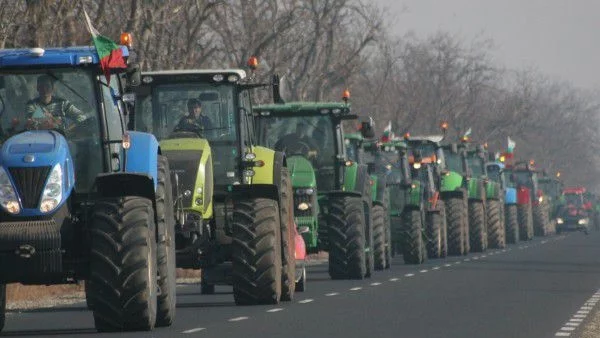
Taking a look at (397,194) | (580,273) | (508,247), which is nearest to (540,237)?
(508,247)

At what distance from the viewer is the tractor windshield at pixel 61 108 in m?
17.8

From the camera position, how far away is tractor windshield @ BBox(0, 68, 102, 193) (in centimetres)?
1778

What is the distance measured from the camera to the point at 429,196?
4303 cm

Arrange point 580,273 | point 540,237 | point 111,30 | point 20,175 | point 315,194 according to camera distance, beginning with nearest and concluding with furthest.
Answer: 1. point 20,175
2. point 315,194
3. point 580,273
4. point 111,30
5. point 540,237

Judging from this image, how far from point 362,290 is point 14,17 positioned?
7.60 m

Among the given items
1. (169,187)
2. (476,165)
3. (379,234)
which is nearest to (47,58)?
(169,187)

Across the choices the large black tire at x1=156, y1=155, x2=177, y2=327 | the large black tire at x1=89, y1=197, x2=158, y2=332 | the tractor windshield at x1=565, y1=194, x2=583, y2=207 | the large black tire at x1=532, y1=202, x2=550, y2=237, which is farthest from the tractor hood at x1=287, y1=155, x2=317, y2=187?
the tractor windshield at x1=565, y1=194, x2=583, y2=207

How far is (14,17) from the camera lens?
30641 mm

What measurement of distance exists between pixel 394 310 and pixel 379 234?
1219 cm

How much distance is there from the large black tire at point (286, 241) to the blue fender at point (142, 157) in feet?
17.7

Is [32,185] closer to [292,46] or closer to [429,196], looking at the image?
[429,196]

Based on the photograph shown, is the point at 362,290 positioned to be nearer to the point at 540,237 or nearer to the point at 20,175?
the point at 20,175

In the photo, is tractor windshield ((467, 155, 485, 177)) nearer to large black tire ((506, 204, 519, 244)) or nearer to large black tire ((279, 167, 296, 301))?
large black tire ((506, 204, 519, 244))

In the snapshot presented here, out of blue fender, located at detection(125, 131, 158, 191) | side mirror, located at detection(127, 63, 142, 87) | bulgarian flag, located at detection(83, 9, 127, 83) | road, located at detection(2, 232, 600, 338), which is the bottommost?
road, located at detection(2, 232, 600, 338)
